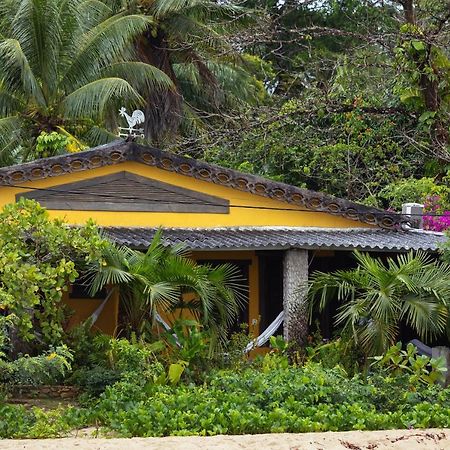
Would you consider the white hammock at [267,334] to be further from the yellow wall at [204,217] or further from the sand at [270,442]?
the sand at [270,442]

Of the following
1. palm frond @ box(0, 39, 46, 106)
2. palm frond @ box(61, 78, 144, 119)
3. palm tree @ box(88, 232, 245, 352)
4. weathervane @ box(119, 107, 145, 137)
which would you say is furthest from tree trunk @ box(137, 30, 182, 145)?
palm tree @ box(88, 232, 245, 352)

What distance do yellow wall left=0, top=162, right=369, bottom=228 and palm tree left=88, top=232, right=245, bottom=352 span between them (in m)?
2.32

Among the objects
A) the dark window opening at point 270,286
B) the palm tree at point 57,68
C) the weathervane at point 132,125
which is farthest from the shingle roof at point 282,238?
the palm tree at point 57,68

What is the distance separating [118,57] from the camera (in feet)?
70.4

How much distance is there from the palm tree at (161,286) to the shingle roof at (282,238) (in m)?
0.87

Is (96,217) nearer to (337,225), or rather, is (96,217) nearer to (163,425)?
(337,225)

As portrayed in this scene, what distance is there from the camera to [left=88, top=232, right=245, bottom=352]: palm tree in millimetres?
12047

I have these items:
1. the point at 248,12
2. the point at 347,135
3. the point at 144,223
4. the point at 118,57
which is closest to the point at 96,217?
the point at 144,223

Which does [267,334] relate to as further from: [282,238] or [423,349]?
[423,349]

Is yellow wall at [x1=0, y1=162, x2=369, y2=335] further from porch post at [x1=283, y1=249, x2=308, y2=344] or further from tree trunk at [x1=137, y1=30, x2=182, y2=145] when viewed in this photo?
tree trunk at [x1=137, y1=30, x2=182, y2=145]

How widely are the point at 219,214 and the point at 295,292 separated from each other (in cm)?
223

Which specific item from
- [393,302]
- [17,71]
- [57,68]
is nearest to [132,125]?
[17,71]

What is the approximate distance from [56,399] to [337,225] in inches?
256

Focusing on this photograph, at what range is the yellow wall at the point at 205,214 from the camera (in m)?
15.2
